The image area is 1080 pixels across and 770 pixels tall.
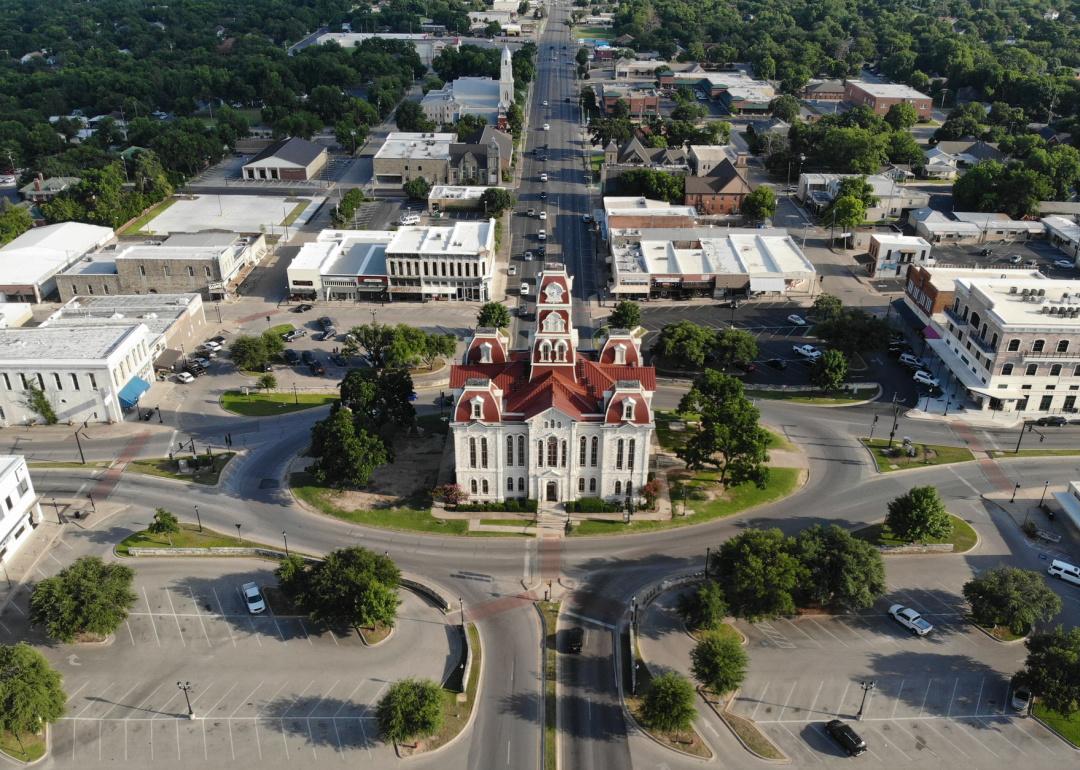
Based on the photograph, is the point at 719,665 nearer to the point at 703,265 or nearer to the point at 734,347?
the point at 734,347

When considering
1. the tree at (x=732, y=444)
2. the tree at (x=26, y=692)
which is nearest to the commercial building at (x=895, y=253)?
the tree at (x=732, y=444)

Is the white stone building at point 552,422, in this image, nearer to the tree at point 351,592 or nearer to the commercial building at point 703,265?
the tree at point 351,592

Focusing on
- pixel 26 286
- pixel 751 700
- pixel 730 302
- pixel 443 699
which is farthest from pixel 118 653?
pixel 730 302

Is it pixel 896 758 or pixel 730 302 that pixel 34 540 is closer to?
pixel 896 758

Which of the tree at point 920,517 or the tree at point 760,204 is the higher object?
the tree at point 760,204

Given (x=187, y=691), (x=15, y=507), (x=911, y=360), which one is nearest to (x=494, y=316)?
(x=911, y=360)
